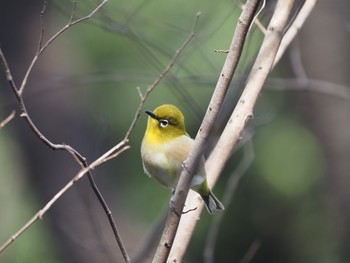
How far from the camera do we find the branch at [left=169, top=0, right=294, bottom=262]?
7.18 feet

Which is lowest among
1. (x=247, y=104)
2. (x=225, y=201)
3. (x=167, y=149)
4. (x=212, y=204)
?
(x=225, y=201)

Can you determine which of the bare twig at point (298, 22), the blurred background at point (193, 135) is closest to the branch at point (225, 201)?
the bare twig at point (298, 22)

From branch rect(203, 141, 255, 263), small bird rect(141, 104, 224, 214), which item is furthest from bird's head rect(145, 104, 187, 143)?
branch rect(203, 141, 255, 263)

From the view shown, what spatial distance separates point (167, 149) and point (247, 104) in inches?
14.1

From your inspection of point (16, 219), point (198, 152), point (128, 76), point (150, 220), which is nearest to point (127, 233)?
point (150, 220)

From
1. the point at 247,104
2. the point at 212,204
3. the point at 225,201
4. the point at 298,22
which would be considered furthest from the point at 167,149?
the point at 225,201

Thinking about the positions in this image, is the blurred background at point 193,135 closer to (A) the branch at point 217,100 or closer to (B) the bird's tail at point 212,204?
(B) the bird's tail at point 212,204

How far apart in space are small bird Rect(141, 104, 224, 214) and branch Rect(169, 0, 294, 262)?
0.14m

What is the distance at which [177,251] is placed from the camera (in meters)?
2.18

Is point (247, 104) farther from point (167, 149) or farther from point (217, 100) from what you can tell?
point (217, 100)

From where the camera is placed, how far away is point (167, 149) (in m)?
2.45

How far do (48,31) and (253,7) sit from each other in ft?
14.3

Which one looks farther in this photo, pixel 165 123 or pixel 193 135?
pixel 193 135

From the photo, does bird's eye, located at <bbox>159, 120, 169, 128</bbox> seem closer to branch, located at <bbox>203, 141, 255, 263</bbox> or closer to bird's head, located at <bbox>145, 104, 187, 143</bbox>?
bird's head, located at <bbox>145, 104, 187, 143</bbox>
